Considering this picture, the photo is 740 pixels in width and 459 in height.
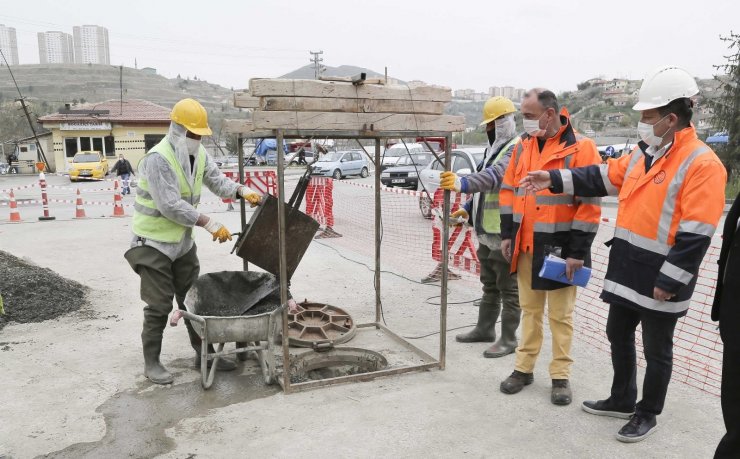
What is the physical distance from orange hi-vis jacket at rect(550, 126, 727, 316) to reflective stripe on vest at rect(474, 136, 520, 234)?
110 centimetres

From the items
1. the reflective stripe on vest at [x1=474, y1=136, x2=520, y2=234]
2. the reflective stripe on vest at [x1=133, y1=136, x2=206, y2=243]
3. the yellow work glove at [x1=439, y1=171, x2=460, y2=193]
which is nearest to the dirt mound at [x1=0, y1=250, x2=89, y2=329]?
the reflective stripe on vest at [x1=133, y1=136, x2=206, y2=243]

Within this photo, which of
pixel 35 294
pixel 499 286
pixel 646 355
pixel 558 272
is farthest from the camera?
pixel 35 294

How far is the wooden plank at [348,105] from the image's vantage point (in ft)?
12.0

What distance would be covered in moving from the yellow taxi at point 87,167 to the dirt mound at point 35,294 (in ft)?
74.7

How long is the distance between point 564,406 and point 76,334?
4395mm

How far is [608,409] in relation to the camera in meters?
3.62

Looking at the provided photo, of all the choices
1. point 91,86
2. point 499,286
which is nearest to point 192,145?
point 499,286

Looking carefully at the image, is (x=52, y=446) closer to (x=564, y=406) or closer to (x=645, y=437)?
(x=564, y=406)

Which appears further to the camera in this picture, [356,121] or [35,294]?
[35,294]

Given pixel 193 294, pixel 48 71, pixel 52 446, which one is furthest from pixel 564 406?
pixel 48 71

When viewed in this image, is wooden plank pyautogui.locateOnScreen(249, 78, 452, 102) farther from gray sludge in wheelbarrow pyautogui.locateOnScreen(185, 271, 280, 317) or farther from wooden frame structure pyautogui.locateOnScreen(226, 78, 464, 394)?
gray sludge in wheelbarrow pyautogui.locateOnScreen(185, 271, 280, 317)

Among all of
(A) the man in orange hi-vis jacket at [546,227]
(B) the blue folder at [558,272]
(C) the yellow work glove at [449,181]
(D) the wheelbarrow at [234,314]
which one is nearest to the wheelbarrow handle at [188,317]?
(D) the wheelbarrow at [234,314]

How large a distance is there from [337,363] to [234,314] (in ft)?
3.21

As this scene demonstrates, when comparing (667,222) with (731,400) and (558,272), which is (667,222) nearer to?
(558,272)
